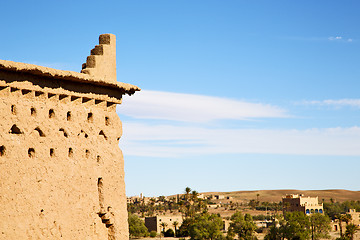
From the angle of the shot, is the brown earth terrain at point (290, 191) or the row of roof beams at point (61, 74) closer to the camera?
the row of roof beams at point (61, 74)

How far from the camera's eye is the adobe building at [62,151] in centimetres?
938

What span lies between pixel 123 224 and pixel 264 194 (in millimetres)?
140451

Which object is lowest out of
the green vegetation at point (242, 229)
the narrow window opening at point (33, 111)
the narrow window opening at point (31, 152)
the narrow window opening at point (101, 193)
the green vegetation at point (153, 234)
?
the green vegetation at point (153, 234)

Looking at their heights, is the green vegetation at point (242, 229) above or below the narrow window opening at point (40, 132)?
below

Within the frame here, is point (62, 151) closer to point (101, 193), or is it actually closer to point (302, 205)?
point (101, 193)

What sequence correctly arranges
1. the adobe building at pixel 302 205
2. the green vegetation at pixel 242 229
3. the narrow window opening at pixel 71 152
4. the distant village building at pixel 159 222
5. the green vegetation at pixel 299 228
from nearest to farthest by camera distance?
1. the narrow window opening at pixel 71 152
2. the green vegetation at pixel 299 228
3. the green vegetation at pixel 242 229
4. the distant village building at pixel 159 222
5. the adobe building at pixel 302 205

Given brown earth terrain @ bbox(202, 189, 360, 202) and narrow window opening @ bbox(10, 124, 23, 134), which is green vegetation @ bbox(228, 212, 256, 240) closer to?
narrow window opening @ bbox(10, 124, 23, 134)

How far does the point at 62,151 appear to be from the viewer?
33.7 ft

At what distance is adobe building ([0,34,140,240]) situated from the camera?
30.8ft

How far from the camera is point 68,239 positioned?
10.2m

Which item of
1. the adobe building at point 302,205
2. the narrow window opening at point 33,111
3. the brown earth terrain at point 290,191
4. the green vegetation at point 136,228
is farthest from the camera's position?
the brown earth terrain at point 290,191

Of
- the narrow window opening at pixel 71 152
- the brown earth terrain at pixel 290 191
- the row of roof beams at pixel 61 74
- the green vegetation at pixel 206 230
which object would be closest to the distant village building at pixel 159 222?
the green vegetation at pixel 206 230

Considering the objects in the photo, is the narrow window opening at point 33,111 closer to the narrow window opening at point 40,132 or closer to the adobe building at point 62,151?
the adobe building at point 62,151

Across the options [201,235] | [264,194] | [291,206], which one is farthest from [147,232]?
[264,194]
